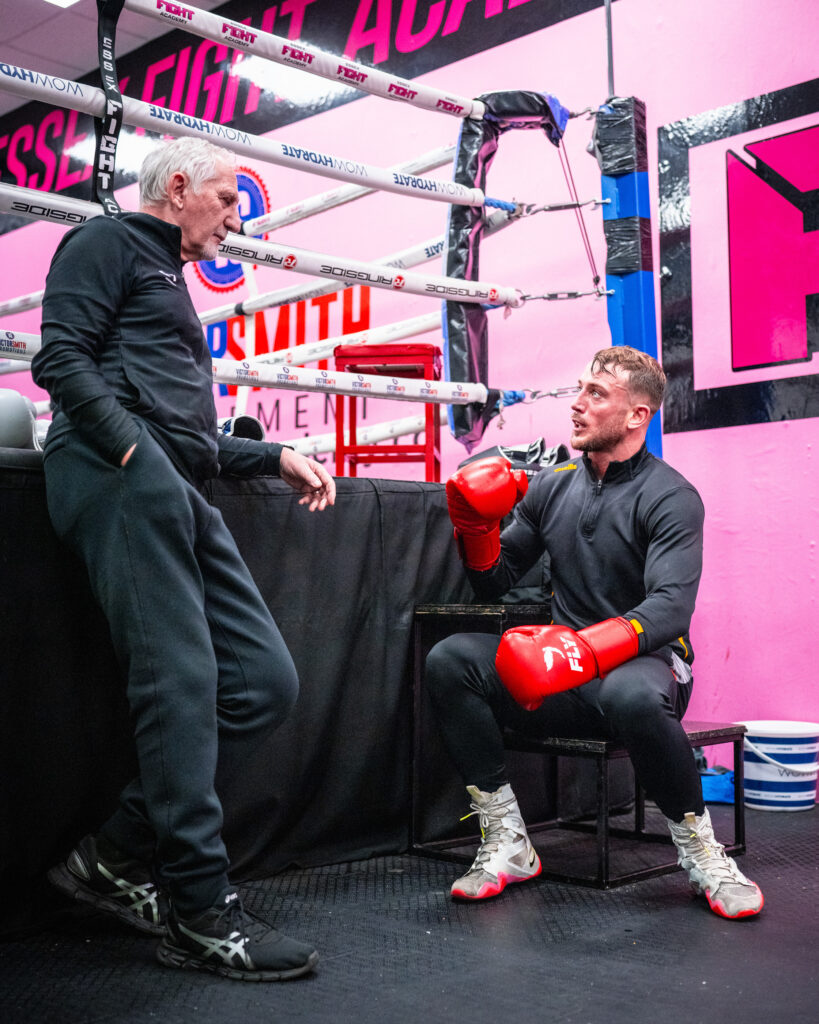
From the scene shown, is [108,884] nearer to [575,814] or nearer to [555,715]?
[555,715]

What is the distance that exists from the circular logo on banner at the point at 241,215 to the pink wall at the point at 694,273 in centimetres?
76

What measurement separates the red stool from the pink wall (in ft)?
2.60

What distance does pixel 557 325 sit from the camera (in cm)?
390

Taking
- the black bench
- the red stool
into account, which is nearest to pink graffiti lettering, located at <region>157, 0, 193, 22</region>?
the red stool

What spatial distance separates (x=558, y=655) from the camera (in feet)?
6.49

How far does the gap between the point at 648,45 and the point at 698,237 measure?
0.75m

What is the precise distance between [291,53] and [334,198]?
864 mm

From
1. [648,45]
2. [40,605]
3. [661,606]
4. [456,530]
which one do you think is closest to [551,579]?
[456,530]

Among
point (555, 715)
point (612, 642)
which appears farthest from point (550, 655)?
point (555, 715)

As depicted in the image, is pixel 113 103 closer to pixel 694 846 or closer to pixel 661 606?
pixel 661 606

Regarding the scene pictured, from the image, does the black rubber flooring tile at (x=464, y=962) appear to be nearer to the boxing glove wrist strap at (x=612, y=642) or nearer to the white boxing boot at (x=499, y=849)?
the white boxing boot at (x=499, y=849)

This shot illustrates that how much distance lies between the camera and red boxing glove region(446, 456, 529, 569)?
7.52ft

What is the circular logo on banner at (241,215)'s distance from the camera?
17.0 feet

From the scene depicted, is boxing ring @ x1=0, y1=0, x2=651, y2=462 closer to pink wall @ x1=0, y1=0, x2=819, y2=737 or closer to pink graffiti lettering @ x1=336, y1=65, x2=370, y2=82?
pink graffiti lettering @ x1=336, y1=65, x2=370, y2=82
